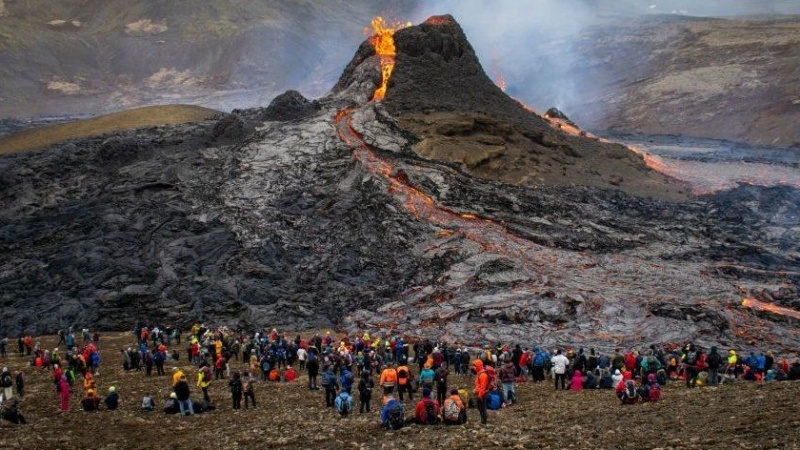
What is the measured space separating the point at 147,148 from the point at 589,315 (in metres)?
42.6

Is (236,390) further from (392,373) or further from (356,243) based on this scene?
(356,243)

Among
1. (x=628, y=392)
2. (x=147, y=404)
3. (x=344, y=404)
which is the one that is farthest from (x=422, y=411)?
(x=147, y=404)

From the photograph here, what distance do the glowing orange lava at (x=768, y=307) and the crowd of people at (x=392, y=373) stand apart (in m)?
8.36

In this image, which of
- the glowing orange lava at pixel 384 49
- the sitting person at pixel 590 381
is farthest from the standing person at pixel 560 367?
the glowing orange lava at pixel 384 49

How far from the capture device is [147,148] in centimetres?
6750

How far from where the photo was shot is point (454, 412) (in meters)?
21.3

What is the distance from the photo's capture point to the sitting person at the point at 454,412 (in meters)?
21.3

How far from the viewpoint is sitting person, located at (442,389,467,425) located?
21312 mm

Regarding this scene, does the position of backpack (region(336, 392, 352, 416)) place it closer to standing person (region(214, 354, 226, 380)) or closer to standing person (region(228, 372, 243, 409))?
standing person (region(228, 372, 243, 409))

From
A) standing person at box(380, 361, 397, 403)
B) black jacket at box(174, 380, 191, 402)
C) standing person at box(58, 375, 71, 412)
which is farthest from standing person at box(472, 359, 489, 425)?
standing person at box(58, 375, 71, 412)

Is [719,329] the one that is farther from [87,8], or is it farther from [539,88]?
[87,8]

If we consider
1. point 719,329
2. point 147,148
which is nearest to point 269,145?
point 147,148

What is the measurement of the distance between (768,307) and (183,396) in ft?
114

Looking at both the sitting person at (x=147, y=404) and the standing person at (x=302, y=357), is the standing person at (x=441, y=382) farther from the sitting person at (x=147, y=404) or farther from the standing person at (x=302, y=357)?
the standing person at (x=302, y=357)
